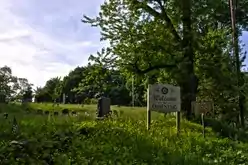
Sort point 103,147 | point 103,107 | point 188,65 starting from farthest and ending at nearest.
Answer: point 188,65, point 103,107, point 103,147

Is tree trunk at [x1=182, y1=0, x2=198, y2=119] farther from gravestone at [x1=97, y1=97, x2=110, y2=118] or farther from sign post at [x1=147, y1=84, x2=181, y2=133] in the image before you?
sign post at [x1=147, y1=84, x2=181, y2=133]

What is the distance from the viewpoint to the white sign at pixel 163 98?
16.8 metres

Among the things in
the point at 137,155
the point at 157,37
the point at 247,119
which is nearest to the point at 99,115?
the point at 157,37

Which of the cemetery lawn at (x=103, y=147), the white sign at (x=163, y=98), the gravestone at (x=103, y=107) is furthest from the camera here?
the gravestone at (x=103, y=107)

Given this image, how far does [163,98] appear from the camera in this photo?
16984mm

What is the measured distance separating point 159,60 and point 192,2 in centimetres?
348

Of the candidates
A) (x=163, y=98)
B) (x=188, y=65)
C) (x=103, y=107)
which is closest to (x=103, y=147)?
(x=163, y=98)

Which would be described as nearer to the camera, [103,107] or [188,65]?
[103,107]

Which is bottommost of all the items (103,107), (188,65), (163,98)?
(103,107)

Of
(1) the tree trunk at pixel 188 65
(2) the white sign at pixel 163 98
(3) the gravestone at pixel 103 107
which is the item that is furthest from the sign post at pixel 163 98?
(1) the tree trunk at pixel 188 65

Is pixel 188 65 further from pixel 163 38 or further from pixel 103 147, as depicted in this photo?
pixel 103 147

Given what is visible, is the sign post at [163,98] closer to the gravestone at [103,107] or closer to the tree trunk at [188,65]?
the gravestone at [103,107]

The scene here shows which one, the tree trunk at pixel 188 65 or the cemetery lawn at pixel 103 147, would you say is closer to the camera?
the cemetery lawn at pixel 103 147

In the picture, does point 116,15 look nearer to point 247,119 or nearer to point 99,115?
point 99,115
